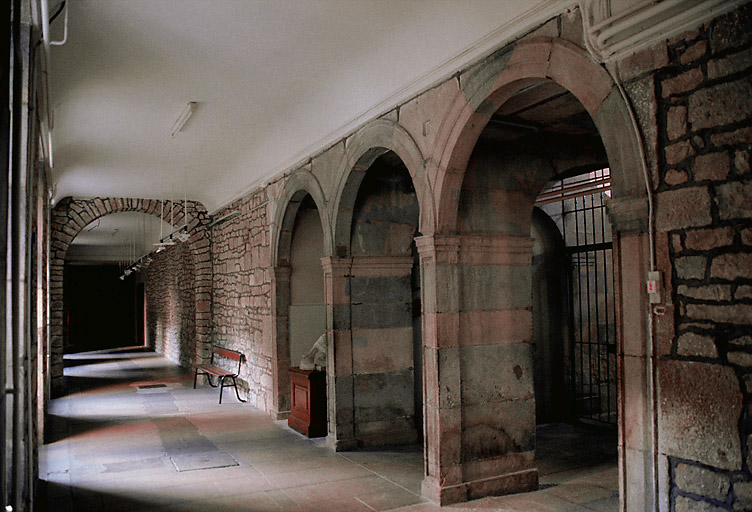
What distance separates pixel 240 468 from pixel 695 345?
13.1 feet

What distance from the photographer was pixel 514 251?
182 inches

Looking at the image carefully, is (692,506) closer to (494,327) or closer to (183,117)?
(494,327)

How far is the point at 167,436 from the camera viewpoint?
6492 mm

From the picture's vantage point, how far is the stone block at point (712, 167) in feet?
7.45

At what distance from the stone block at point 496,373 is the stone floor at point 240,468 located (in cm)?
71

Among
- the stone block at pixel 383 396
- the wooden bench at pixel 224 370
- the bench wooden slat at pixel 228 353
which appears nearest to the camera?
the stone block at pixel 383 396

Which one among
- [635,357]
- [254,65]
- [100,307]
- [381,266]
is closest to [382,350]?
[381,266]

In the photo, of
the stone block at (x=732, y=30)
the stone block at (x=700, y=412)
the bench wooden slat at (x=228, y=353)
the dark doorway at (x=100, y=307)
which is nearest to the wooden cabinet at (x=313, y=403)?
the bench wooden slat at (x=228, y=353)

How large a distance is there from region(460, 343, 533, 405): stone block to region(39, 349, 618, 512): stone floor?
2.34ft

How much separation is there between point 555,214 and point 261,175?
3.74m

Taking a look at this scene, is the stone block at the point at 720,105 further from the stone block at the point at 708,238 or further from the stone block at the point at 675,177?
the stone block at the point at 708,238

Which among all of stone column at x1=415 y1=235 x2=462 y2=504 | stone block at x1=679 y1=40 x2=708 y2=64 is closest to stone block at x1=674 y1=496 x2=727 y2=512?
stone block at x1=679 y1=40 x2=708 y2=64

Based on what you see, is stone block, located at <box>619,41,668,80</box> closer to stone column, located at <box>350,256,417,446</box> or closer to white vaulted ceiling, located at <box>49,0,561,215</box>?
white vaulted ceiling, located at <box>49,0,561,215</box>

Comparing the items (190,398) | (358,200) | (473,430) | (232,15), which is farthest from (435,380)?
(190,398)
